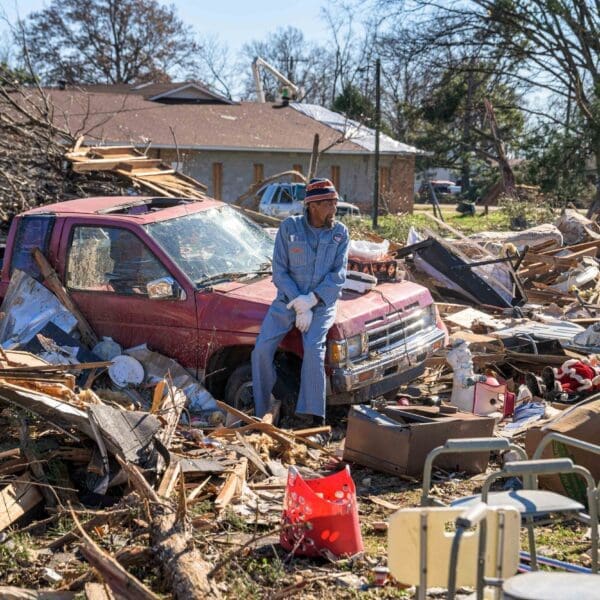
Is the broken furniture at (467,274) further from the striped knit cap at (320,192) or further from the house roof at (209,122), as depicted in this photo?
the house roof at (209,122)

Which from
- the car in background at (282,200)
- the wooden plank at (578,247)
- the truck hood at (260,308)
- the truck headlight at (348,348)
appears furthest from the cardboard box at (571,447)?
the car in background at (282,200)

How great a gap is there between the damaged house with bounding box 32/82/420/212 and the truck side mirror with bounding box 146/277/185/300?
25.0m

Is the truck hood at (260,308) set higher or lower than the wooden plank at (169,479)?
higher

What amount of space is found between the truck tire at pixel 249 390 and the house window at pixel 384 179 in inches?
1372

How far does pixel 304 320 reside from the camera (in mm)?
7102

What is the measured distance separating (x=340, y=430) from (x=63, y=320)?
102 inches

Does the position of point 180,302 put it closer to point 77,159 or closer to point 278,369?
point 278,369

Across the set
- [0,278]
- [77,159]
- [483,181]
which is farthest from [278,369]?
[483,181]

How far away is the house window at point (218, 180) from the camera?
36.7 metres

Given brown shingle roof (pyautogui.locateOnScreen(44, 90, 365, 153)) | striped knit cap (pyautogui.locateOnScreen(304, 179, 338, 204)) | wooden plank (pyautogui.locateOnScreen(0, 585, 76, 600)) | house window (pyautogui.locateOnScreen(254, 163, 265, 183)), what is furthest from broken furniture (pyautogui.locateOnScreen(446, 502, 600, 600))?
house window (pyautogui.locateOnScreen(254, 163, 265, 183))

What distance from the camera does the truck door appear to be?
7.62m

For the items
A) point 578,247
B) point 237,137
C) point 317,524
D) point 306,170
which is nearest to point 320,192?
point 317,524

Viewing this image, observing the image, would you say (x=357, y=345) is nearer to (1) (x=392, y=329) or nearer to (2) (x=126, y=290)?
(1) (x=392, y=329)

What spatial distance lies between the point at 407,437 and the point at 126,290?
291cm
